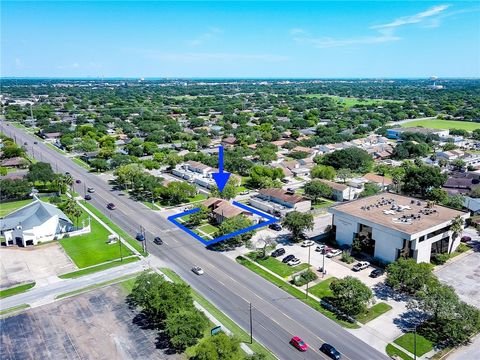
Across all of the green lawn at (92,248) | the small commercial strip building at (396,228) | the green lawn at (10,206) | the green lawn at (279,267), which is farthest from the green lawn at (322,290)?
the green lawn at (10,206)

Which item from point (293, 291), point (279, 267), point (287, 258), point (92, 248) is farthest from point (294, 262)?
point (92, 248)

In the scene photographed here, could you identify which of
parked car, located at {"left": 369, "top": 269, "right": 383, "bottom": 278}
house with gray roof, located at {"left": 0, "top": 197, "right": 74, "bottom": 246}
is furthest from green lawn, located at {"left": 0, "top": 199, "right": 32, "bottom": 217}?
→ parked car, located at {"left": 369, "top": 269, "right": 383, "bottom": 278}

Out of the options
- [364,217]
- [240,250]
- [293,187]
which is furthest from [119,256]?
A: [293,187]

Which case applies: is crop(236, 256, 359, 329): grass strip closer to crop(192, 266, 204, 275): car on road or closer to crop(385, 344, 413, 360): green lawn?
crop(385, 344, 413, 360): green lawn

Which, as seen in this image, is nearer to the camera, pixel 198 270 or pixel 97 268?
pixel 198 270

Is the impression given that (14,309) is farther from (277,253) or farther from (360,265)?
(360,265)

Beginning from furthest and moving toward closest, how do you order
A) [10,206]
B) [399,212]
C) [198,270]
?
[10,206] < [399,212] < [198,270]
